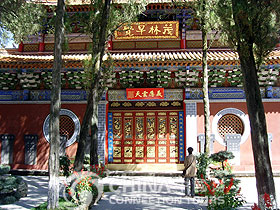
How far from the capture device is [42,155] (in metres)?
9.91

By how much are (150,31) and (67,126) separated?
5.43m

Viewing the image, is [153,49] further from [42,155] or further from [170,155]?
[42,155]

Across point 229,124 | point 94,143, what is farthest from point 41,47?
point 229,124

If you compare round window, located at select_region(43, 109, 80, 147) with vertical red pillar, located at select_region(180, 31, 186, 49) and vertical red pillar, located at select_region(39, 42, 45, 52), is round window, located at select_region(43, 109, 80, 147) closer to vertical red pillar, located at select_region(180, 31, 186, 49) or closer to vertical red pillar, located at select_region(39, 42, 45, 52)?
vertical red pillar, located at select_region(39, 42, 45, 52)

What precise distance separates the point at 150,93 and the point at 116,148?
2730 mm

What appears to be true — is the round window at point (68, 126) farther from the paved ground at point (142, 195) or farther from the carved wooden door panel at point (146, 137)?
the paved ground at point (142, 195)

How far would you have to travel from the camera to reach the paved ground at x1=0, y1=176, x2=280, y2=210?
5.49 m

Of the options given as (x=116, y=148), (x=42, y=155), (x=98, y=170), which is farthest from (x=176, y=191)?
(x=42, y=155)

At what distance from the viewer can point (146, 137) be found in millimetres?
10219

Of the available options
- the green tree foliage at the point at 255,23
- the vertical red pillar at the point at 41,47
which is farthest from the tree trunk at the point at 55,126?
the vertical red pillar at the point at 41,47

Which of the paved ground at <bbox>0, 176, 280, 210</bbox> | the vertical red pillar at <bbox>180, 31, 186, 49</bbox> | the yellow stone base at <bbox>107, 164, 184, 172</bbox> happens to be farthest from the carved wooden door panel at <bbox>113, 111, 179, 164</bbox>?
the vertical red pillar at <bbox>180, 31, 186, 49</bbox>

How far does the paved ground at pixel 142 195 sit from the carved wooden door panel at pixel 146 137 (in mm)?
1239

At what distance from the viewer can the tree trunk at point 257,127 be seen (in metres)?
3.62

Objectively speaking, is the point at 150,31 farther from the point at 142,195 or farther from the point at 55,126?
the point at 55,126
